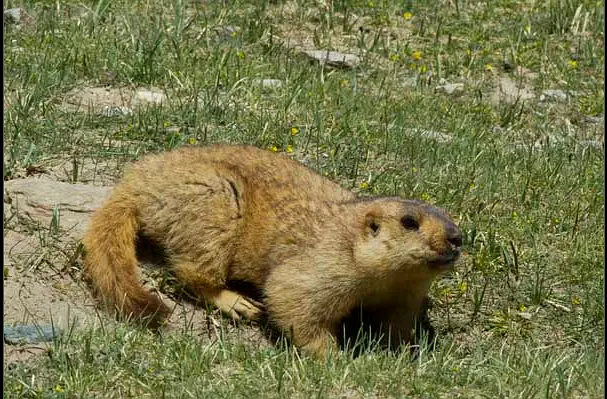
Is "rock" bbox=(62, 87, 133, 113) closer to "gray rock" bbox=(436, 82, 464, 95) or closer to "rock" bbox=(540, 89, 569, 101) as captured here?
"gray rock" bbox=(436, 82, 464, 95)

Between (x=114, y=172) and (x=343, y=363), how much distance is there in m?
Answer: 2.81

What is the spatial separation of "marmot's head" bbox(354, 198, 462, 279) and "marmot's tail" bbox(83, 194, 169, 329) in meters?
1.36

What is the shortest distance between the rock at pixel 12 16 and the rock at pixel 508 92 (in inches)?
182

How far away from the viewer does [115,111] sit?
31.1ft

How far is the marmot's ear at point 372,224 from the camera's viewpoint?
7316mm

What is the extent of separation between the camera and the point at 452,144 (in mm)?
9734

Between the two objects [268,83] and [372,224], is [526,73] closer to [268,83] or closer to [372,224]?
[268,83]

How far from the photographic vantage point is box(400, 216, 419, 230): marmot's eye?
23.4 feet

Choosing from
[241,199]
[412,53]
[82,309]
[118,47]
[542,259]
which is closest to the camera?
[82,309]

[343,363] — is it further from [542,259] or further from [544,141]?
[544,141]

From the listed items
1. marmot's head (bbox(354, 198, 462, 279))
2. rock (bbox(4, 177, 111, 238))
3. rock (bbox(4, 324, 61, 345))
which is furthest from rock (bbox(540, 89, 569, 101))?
rock (bbox(4, 324, 61, 345))

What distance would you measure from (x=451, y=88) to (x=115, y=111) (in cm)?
352

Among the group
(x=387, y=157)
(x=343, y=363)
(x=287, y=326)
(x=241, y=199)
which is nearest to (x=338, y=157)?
(x=387, y=157)

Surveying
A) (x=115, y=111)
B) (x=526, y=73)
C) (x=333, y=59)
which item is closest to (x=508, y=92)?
(x=526, y=73)
